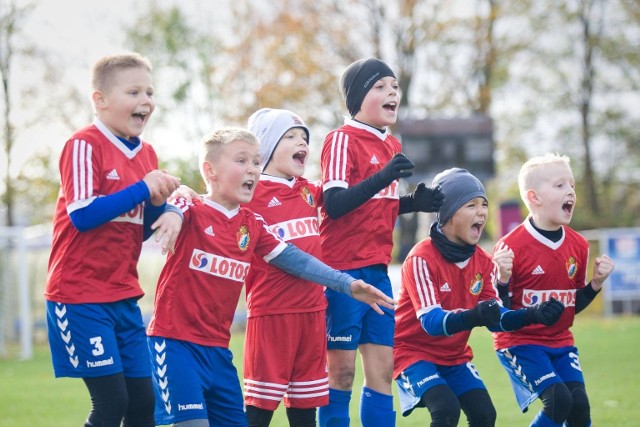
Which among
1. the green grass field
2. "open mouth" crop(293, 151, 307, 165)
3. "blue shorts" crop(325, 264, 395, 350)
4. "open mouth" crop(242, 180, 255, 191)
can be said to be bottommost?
the green grass field

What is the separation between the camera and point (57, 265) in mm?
5336

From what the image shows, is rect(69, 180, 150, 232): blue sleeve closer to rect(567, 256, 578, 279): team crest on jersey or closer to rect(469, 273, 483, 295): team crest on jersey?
rect(469, 273, 483, 295): team crest on jersey

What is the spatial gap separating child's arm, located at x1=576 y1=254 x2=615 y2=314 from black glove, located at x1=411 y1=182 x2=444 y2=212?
3.72 ft

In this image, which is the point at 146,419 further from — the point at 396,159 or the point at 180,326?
the point at 396,159

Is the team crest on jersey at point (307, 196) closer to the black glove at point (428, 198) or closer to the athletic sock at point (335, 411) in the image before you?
the black glove at point (428, 198)

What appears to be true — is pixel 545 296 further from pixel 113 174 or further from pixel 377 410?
pixel 113 174

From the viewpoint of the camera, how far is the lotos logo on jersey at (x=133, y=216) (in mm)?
5371

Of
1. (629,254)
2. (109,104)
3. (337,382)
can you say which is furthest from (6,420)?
(629,254)

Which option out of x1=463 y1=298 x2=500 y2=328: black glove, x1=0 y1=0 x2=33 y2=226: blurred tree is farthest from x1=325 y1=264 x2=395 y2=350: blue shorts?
x1=0 y1=0 x2=33 y2=226: blurred tree

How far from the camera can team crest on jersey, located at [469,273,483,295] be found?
6.29 meters

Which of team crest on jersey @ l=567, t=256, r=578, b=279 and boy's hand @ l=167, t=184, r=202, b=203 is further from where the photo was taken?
team crest on jersey @ l=567, t=256, r=578, b=279

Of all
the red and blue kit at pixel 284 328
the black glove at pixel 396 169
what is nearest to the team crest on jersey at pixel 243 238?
the red and blue kit at pixel 284 328

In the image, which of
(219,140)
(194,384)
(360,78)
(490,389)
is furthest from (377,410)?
(490,389)

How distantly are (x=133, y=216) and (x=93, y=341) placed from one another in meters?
0.67
